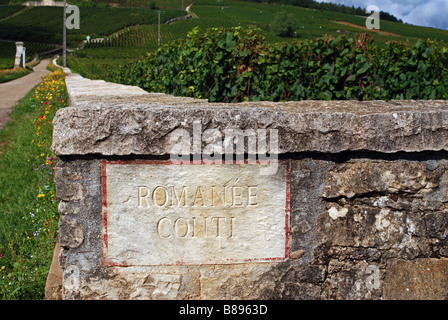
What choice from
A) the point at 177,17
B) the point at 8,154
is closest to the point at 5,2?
the point at 177,17

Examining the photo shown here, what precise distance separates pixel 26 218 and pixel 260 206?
8.35 feet

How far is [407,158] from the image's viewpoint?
7.13ft

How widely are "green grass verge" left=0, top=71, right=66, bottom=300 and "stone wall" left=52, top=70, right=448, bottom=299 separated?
0.92 m

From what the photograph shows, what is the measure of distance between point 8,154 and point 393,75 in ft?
17.3

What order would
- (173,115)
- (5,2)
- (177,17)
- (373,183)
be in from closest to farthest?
(173,115) < (373,183) < (177,17) < (5,2)

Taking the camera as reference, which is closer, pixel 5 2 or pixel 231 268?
pixel 231 268

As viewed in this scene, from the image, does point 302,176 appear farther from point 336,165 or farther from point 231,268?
point 231,268

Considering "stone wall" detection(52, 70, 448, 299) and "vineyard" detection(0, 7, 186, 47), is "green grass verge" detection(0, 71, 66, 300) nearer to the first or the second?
"stone wall" detection(52, 70, 448, 299)

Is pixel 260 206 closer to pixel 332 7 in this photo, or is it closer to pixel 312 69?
pixel 312 69

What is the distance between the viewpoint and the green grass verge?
2.85m

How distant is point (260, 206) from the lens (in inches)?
85.2

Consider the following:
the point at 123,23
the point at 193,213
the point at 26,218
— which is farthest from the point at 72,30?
the point at 193,213

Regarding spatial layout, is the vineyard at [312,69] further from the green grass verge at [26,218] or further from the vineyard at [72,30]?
the vineyard at [72,30]
